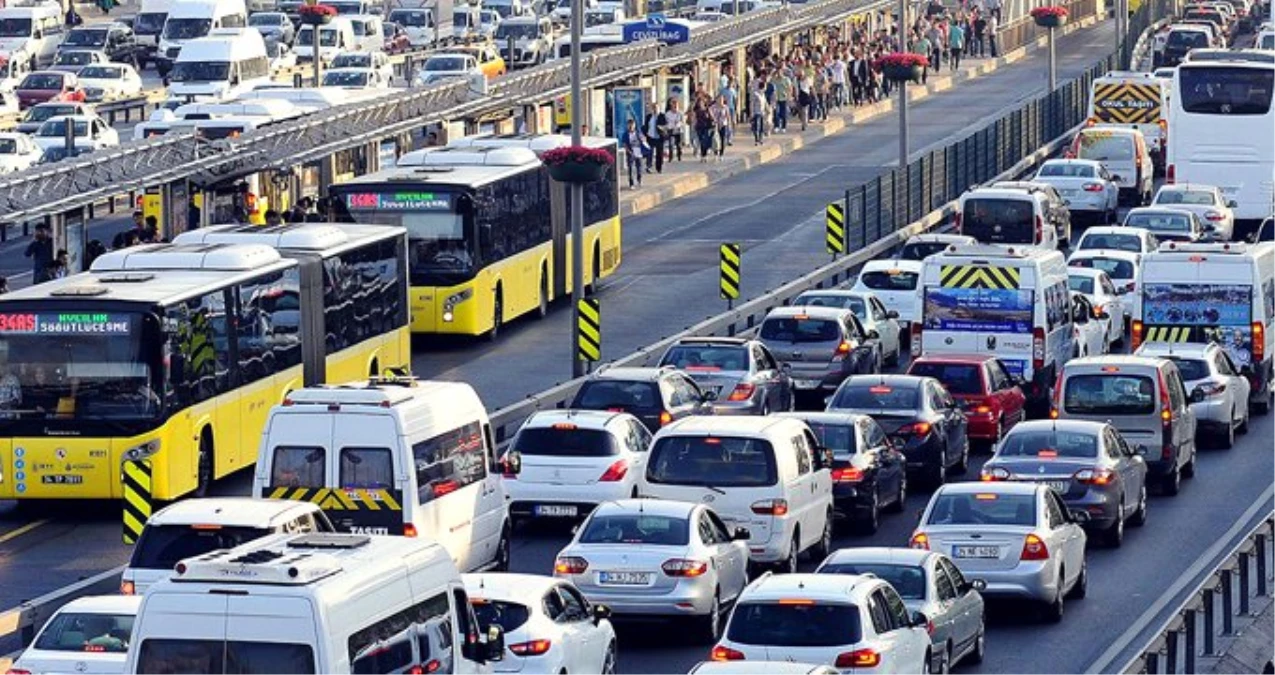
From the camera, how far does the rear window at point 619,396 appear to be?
37.9 meters

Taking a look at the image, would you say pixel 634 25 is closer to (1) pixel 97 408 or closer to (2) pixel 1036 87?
(2) pixel 1036 87

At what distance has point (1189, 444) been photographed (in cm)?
3941

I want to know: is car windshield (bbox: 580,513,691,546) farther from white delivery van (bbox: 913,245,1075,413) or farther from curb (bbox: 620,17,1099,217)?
curb (bbox: 620,17,1099,217)

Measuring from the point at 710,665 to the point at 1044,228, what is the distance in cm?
3382

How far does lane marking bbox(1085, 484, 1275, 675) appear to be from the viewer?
95.2 feet

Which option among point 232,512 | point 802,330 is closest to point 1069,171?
point 802,330

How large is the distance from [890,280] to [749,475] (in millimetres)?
19150

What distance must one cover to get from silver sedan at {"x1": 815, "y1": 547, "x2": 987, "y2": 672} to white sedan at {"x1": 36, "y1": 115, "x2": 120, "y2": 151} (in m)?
43.8

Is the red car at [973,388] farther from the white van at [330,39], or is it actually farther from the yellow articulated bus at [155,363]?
the white van at [330,39]

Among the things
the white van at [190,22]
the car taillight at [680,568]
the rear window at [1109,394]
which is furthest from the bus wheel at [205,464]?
the white van at [190,22]

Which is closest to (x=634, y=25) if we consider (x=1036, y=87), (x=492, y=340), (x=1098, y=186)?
(x=1036, y=87)

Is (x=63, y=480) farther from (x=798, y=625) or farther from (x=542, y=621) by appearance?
(x=798, y=625)

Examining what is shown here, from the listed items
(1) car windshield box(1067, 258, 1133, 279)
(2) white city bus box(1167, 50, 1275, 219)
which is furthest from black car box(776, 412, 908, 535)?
(2) white city bus box(1167, 50, 1275, 219)

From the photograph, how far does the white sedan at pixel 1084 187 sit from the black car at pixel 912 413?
2555cm
